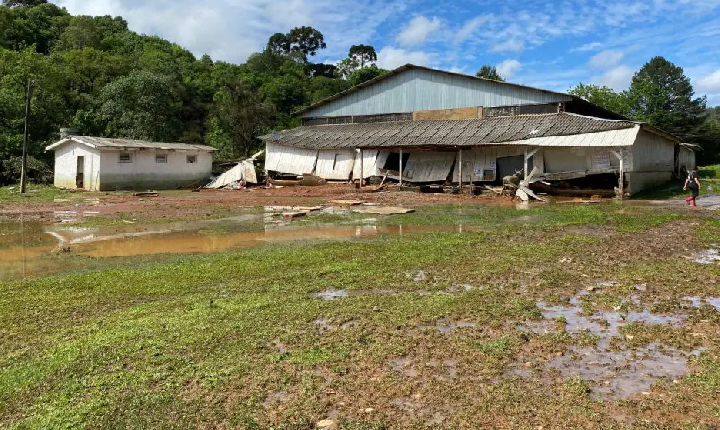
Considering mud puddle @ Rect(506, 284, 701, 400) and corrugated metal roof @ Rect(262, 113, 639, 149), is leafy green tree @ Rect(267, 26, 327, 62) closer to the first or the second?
corrugated metal roof @ Rect(262, 113, 639, 149)

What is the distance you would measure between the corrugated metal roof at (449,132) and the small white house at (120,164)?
631 cm

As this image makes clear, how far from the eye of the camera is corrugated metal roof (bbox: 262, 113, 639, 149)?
25656 millimetres

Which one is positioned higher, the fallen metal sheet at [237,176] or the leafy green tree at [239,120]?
the leafy green tree at [239,120]

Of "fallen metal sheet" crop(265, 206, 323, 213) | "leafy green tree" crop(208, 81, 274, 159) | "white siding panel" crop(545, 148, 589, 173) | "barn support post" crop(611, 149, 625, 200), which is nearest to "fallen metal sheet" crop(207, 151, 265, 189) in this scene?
"leafy green tree" crop(208, 81, 274, 159)

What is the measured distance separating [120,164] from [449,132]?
19.2 metres

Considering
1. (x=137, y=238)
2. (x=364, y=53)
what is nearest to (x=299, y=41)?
(x=364, y=53)

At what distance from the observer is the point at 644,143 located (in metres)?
25.5

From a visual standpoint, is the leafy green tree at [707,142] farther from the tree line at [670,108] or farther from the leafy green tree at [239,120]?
the leafy green tree at [239,120]

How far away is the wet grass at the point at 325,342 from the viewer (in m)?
3.87

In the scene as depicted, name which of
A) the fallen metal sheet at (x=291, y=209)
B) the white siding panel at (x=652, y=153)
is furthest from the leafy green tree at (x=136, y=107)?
the white siding panel at (x=652, y=153)

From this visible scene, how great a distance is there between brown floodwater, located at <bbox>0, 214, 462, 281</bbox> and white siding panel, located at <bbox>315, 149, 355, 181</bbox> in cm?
1631

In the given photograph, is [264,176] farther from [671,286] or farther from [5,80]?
[671,286]

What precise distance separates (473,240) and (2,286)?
29.6ft

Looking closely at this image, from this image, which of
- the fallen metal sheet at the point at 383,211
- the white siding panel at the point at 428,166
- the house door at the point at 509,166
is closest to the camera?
the fallen metal sheet at the point at 383,211
